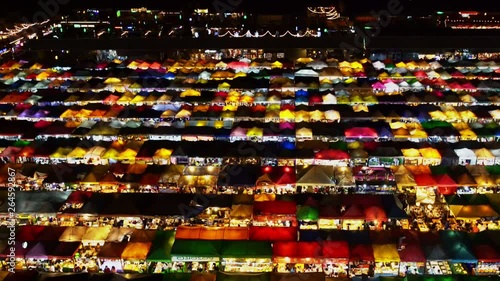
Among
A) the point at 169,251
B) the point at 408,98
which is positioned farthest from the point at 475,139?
the point at 169,251

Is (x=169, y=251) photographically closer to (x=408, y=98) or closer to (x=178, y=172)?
(x=178, y=172)

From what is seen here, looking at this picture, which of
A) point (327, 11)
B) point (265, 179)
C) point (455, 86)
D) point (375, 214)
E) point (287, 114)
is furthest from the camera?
point (327, 11)

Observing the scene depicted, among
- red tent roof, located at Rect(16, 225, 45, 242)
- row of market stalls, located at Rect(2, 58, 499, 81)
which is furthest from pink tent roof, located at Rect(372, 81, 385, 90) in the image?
red tent roof, located at Rect(16, 225, 45, 242)

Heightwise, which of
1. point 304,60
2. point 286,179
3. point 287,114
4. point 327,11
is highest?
point 327,11

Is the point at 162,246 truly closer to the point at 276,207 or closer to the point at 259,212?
the point at 259,212

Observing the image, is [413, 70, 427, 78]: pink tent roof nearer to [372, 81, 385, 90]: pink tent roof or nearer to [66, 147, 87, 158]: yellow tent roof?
[372, 81, 385, 90]: pink tent roof

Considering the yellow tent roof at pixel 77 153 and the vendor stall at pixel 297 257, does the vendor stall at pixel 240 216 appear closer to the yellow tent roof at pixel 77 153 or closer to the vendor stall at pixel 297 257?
the vendor stall at pixel 297 257

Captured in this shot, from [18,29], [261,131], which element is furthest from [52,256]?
[18,29]
